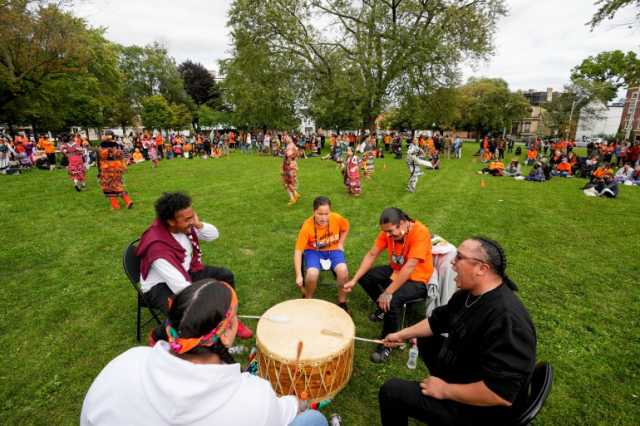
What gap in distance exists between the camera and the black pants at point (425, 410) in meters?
1.98

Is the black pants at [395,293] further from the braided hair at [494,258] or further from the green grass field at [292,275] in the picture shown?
the braided hair at [494,258]

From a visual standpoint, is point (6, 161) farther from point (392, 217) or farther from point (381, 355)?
point (381, 355)

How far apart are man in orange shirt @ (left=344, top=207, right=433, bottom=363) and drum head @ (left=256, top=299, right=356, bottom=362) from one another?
32.0 inches

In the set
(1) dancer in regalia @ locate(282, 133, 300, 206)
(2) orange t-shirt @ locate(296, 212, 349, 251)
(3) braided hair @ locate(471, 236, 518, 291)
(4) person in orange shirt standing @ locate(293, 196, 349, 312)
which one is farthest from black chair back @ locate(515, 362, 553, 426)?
(1) dancer in regalia @ locate(282, 133, 300, 206)

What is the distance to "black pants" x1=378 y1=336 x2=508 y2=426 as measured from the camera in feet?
6.51

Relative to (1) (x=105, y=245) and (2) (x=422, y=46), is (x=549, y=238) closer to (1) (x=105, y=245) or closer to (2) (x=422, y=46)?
(1) (x=105, y=245)

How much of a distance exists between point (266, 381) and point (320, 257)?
282cm

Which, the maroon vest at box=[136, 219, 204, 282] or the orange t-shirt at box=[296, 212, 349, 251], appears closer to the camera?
the maroon vest at box=[136, 219, 204, 282]

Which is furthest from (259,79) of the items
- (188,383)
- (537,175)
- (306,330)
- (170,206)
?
(188,383)

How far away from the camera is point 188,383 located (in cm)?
129

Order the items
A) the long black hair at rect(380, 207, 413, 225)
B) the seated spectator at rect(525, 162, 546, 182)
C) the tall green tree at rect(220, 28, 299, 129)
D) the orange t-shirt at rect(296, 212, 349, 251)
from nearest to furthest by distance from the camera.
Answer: the long black hair at rect(380, 207, 413, 225) → the orange t-shirt at rect(296, 212, 349, 251) → the seated spectator at rect(525, 162, 546, 182) → the tall green tree at rect(220, 28, 299, 129)

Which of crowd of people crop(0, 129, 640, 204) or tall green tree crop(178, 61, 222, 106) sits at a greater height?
tall green tree crop(178, 61, 222, 106)

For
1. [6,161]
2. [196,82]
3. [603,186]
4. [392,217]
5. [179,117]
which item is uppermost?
[196,82]

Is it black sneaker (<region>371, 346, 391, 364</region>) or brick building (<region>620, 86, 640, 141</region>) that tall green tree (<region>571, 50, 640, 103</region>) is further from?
black sneaker (<region>371, 346, 391, 364</region>)
